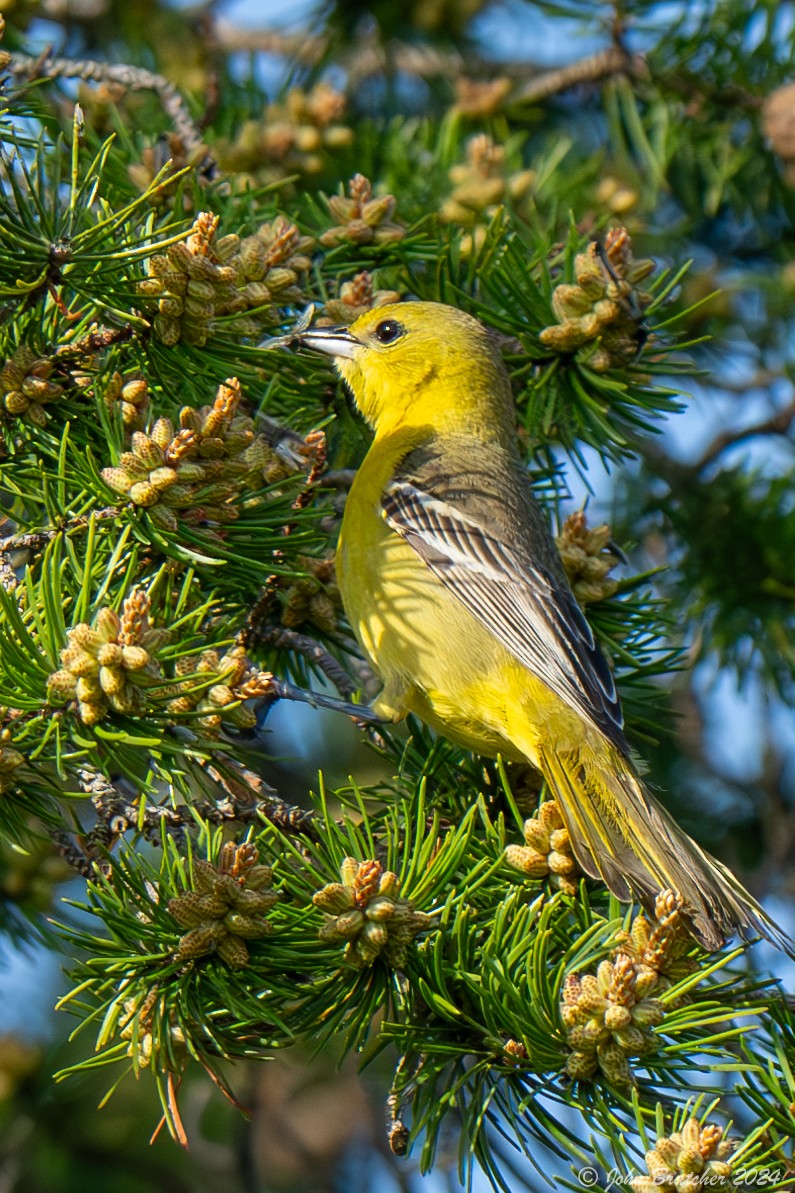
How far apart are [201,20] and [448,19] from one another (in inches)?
41.2

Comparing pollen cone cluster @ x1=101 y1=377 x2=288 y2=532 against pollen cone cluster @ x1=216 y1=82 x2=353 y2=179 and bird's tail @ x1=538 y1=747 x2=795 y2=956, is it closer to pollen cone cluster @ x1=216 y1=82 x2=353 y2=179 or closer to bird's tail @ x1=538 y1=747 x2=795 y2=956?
bird's tail @ x1=538 y1=747 x2=795 y2=956

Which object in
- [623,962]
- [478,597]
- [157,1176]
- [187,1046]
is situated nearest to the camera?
[623,962]

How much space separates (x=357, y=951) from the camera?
7.69 feet

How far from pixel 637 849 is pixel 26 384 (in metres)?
1.86

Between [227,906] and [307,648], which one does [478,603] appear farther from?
[227,906]

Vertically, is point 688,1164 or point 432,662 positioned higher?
point 688,1164

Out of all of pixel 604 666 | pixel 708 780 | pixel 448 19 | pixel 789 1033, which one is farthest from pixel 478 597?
pixel 448 19

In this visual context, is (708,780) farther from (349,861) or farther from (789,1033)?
(349,861)

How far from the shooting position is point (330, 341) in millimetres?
3756

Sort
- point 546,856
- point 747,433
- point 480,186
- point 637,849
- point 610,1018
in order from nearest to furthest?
point 610,1018 < point 546,856 < point 637,849 < point 480,186 < point 747,433

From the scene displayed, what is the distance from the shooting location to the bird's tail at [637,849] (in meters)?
2.85

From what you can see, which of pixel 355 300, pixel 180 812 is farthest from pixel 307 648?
pixel 355 300

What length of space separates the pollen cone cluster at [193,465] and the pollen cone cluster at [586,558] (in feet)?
4.09

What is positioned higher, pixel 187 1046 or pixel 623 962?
pixel 623 962
